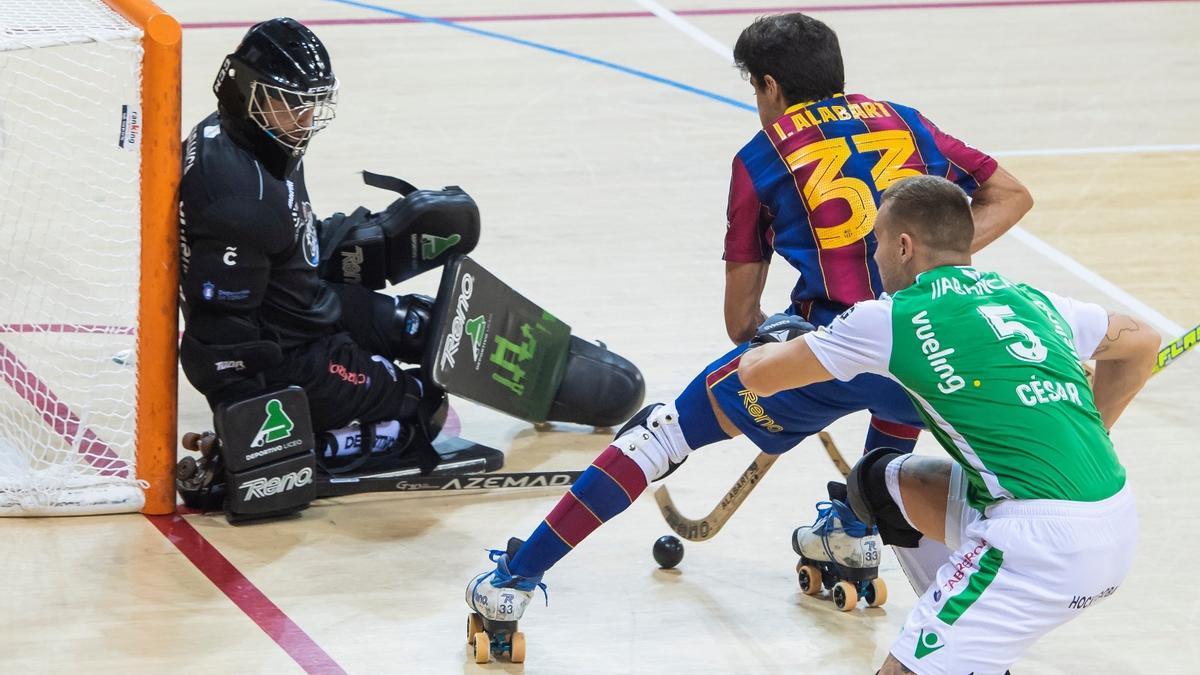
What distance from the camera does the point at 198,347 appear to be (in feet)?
14.4

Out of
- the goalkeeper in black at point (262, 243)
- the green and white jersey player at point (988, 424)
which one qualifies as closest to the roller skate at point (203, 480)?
the goalkeeper in black at point (262, 243)

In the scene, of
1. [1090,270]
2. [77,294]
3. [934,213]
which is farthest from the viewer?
[1090,270]

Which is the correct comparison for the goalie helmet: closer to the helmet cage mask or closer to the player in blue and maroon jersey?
the helmet cage mask

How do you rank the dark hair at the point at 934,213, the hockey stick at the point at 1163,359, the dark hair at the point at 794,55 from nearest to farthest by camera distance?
the dark hair at the point at 934,213, the dark hair at the point at 794,55, the hockey stick at the point at 1163,359

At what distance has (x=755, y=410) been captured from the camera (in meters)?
3.71

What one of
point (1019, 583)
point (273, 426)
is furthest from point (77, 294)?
point (1019, 583)

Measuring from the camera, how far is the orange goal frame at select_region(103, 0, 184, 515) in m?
4.29

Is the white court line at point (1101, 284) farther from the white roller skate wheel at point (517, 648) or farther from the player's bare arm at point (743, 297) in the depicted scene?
the white roller skate wheel at point (517, 648)

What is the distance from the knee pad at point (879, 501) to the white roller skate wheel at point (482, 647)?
0.95m

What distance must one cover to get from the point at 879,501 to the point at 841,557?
2.01ft

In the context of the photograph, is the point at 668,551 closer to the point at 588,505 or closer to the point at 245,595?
the point at 588,505

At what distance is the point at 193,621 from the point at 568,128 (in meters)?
5.00

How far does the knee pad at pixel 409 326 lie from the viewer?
16.8ft

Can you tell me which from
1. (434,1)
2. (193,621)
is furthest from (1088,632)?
(434,1)
